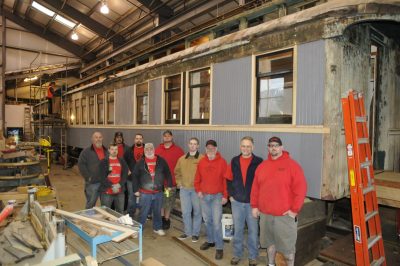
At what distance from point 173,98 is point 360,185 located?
4581 millimetres

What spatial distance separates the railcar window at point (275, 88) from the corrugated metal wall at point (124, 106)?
4895mm

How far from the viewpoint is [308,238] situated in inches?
173

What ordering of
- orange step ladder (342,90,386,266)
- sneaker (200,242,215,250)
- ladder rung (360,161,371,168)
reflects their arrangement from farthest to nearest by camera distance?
sneaker (200,242,215,250) < ladder rung (360,161,371,168) < orange step ladder (342,90,386,266)

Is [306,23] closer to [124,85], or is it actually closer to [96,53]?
[124,85]

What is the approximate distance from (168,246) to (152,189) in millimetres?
998

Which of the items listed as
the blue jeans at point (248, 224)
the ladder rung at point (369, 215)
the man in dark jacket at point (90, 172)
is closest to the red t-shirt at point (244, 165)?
the blue jeans at point (248, 224)

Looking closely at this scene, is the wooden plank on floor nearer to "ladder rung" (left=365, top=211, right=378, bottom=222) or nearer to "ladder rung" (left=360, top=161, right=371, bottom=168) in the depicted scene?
"ladder rung" (left=365, top=211, right=378, bottom=222)

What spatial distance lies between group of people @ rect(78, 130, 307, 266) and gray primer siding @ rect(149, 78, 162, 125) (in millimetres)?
1495

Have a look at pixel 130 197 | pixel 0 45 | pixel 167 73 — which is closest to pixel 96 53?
pixel 0 45

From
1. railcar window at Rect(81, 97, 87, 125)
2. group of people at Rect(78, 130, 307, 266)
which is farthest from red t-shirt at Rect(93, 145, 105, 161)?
railcar window at Rect(81, 97, 87, 125)

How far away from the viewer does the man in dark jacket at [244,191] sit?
13.5 feet

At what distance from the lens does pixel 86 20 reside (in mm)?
12812

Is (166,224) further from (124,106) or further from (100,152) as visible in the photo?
(124,106)

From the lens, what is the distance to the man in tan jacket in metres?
4.98
